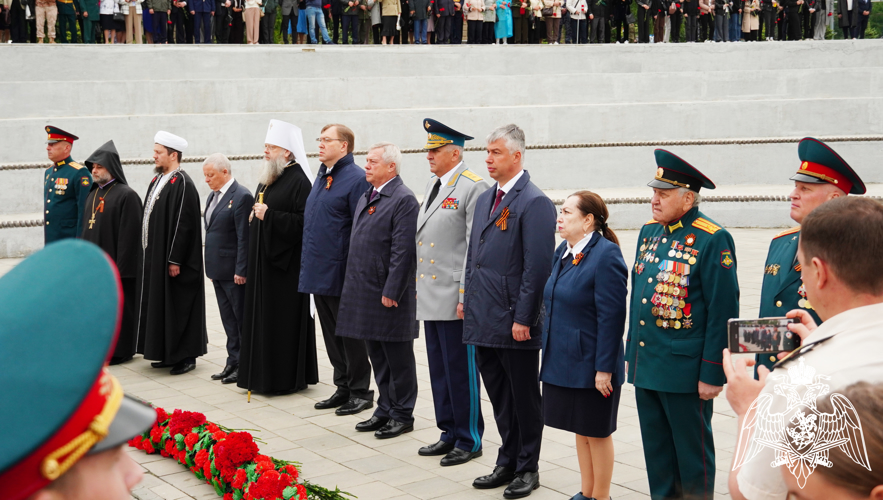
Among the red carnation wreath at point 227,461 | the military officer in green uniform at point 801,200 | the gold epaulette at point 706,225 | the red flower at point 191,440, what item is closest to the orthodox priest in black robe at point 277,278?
the red carnation wreath at point 227,461

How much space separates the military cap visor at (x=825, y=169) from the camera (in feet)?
12.2

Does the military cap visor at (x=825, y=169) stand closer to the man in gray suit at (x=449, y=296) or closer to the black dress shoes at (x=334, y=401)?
the man in gray suit at (x=449, y=296)

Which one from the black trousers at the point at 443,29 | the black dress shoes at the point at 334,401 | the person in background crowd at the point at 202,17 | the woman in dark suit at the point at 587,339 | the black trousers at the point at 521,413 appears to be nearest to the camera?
the woman in dark suit at the point at 587,339

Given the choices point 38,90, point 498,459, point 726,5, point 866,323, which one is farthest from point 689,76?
A: point 866,323

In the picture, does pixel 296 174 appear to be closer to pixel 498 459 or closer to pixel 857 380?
pixel 498 459

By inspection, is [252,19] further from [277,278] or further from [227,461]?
[227,461]

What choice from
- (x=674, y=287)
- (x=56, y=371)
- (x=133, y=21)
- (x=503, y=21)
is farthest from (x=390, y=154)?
(x=503, y=21)

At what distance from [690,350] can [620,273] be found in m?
0.47

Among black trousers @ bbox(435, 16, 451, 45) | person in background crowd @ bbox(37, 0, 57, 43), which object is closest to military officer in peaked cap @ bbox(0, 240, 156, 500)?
person in background crowd @ bbox(37, 0, 57, 43)

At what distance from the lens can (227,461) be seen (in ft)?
15.1

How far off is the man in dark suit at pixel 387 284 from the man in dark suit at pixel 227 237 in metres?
1.56

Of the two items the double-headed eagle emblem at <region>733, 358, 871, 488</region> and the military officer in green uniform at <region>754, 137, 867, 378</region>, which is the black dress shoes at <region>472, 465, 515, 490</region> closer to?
the military officer in green uniform at <region>754, 137, 867, 378</region>

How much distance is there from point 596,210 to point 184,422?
2.70m

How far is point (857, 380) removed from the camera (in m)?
1.55
